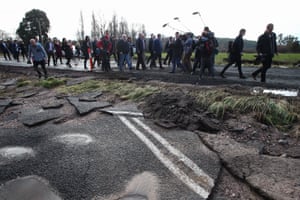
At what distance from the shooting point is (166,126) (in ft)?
16.5

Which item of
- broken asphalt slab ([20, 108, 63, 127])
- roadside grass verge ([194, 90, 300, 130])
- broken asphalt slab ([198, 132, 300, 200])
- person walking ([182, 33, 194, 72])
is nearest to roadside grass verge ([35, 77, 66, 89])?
broken asphalt slab ([20, 108, 63, 127])

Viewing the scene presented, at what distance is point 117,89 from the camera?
323 inches

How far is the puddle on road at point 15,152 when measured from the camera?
13.3 ft

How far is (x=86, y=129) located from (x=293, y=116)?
438 cm

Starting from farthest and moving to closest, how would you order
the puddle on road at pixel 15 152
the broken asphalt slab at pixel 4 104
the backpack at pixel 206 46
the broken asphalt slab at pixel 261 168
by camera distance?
1. the backpack at pixel 206 46
2. the broken asphalt slab at pixel 4 104
3. the puddle on road at pixel 15 152
4. the broken asphalt slab at pixel 261 168

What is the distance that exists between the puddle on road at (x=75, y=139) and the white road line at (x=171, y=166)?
3.04 feet

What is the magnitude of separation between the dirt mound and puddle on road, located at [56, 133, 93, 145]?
1607 mm

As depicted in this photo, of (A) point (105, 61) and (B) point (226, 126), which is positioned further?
(A) point (105, 61)

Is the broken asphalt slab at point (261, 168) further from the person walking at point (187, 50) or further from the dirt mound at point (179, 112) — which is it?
the person walking at point (187, 50)

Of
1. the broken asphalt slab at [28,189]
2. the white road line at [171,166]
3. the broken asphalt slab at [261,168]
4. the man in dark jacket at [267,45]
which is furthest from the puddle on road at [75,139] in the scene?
the man in dark jacket at [267,45]

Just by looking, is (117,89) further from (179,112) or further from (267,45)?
(267,45)

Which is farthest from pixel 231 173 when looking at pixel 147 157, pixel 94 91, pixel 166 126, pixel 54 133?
pixel 94 91

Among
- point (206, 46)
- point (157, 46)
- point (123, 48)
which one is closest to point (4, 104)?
point (123, 48)

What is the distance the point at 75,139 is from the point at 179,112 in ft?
7.63
